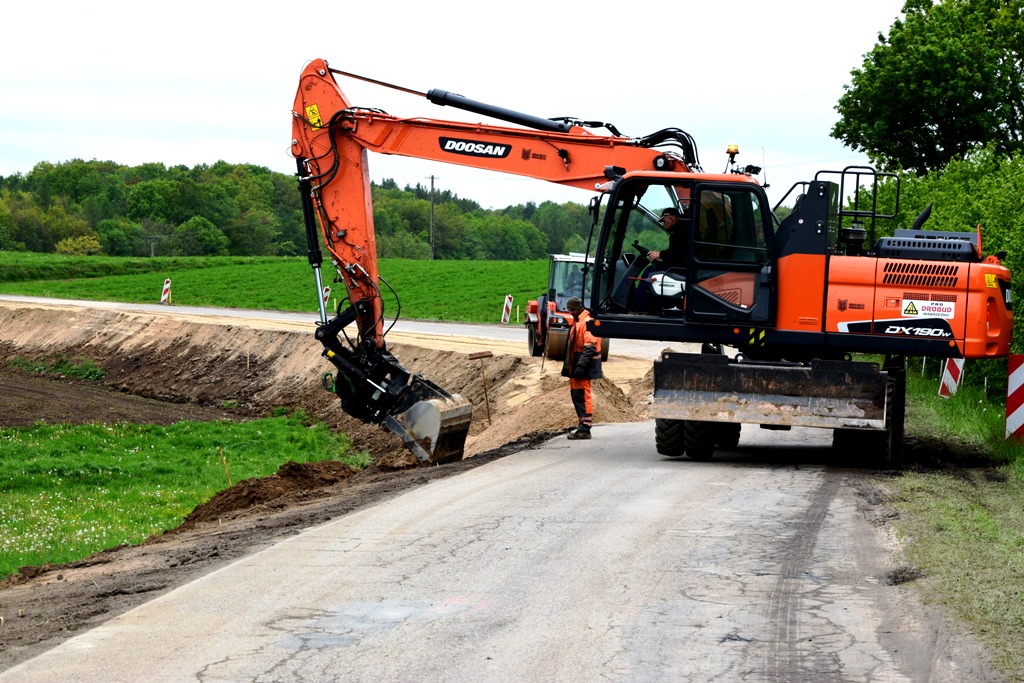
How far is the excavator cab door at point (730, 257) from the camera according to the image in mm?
13672

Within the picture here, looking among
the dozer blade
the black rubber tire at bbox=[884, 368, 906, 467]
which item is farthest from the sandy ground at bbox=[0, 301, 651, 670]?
the black rubber tire at bbox=[884, 368, 906, 467]

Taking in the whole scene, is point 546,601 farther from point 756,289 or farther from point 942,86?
point 942,86

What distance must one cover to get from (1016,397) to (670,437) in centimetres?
437

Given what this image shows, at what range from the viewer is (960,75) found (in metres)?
42.4

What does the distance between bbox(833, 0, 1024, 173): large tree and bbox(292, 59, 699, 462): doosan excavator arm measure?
30860 millimetres

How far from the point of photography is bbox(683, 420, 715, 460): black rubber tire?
14.3 metres

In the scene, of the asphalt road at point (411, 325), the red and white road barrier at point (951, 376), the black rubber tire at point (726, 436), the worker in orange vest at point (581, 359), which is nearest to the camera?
the black rubber tire at point (726, 436)

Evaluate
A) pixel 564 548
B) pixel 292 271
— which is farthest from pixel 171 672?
pixel 292 271

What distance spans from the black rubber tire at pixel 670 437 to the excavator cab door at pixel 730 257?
137 cm

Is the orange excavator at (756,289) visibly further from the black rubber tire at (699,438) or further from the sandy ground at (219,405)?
the sandy ground at (219,405)

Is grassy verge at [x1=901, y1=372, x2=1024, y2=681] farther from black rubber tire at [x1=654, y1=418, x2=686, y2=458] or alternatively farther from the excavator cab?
the excavator cab

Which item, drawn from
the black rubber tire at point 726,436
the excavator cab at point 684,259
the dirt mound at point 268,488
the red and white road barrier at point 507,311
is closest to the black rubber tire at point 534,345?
the dirt mound at point 268,488

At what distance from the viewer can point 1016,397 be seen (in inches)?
591

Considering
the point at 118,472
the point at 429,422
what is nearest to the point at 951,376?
the point at 429,422
